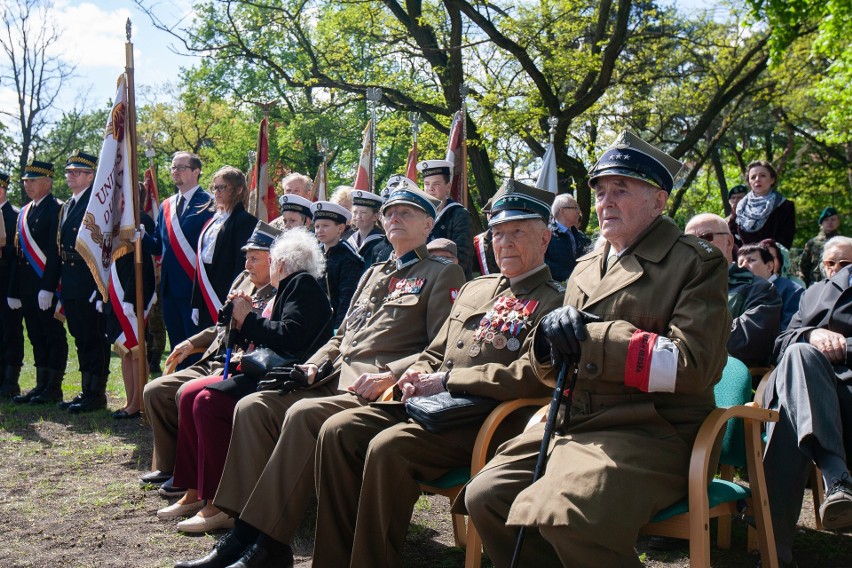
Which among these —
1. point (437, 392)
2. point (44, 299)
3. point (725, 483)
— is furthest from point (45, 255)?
point (725, 483)

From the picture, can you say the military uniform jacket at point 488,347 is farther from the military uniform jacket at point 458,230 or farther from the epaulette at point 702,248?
the military uniform jacket at point 458,230

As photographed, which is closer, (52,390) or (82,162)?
(82,162)

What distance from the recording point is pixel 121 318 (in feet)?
23.6

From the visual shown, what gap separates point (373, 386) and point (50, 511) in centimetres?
220

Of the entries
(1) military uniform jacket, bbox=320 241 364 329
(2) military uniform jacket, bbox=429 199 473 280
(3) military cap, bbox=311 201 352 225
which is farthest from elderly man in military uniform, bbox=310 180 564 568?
(2) military uniform jacket, bbox=429 199 473 280

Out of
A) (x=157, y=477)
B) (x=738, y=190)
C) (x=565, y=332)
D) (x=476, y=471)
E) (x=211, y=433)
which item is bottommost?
(x=157, y=477)

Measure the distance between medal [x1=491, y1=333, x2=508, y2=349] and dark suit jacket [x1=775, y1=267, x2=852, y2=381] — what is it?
1.34 meters

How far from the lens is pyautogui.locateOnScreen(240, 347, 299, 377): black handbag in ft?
14.6

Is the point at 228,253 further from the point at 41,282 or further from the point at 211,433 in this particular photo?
the point at 41,282

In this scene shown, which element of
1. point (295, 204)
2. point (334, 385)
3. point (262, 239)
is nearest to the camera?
point (334, 385)

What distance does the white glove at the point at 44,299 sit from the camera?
26.8 feet

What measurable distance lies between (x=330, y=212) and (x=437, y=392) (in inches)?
103

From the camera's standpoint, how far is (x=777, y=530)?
11.6ft

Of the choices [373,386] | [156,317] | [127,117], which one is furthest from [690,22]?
[373,386]
